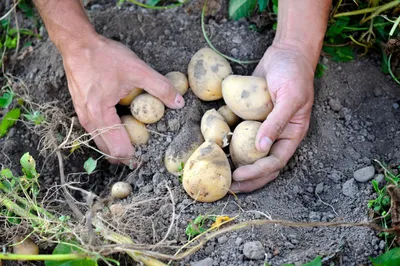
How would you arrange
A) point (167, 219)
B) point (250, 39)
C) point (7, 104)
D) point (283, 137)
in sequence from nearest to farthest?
1. point (167, 219)
2. point (283, 137)
3. point (7, 104)
4. point (250, 39)

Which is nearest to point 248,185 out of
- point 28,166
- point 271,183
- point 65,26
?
point 271,183

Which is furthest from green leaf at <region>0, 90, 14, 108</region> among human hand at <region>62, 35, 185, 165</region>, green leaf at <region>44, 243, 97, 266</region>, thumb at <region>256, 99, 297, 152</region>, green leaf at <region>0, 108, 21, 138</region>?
thumb at <region>256, 99, 297, 152</region>

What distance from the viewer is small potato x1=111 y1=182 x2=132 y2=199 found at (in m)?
1.76

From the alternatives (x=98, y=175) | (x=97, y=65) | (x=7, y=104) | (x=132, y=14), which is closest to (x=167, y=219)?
(x=98, y=175)

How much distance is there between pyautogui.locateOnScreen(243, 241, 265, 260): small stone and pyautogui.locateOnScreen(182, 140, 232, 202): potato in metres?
0.22

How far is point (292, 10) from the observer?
1.85 m

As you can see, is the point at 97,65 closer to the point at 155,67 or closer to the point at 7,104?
the point at 155,67

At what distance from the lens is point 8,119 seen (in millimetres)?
1915

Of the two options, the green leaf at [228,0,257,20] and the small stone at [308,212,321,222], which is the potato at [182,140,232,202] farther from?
the green leaf at [228,0,257,20]


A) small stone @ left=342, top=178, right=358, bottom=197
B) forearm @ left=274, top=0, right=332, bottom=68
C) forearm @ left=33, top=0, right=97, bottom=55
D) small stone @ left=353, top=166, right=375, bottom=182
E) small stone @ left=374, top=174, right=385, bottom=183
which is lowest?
small stone @ left=342, top=178, right=358, bottom=197

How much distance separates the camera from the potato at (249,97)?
1.73 m

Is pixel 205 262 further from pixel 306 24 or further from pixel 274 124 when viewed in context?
pixel 306 24

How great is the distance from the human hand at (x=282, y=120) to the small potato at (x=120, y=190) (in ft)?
1.13

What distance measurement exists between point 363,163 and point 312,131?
20 cm
